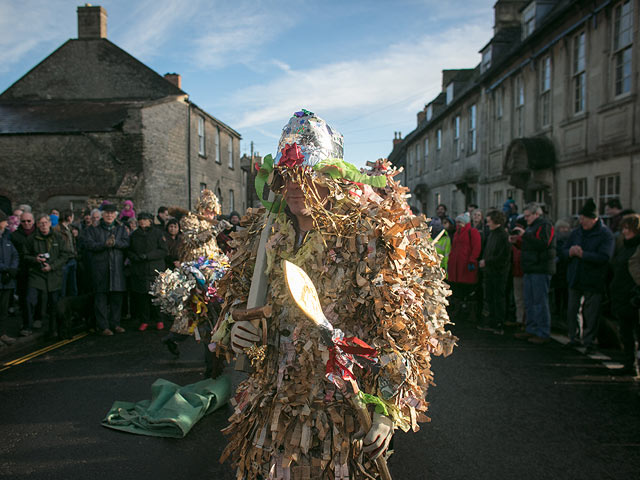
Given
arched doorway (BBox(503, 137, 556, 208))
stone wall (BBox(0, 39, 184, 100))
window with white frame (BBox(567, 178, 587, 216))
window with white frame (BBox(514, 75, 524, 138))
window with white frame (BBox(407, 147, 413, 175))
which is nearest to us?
window with white frame (BBox(567, 178, 587, 216))

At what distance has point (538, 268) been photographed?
744cm

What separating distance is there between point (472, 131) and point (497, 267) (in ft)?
56.2

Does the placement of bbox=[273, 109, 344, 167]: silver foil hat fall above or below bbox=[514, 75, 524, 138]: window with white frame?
below

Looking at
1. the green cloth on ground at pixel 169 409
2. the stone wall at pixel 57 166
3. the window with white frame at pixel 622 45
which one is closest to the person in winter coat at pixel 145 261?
the green cloth on ground at pixel 169 409

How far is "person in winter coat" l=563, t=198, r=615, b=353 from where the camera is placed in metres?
6.60

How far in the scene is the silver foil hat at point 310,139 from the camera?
8.24ft

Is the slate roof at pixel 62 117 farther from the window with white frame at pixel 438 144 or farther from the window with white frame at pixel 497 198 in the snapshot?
the window with white frame at pixel 438 144

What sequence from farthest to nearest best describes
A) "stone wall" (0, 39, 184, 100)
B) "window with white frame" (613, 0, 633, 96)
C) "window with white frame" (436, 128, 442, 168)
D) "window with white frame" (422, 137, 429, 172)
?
"window with white frame" (422, 137, 429, 172) → "window with white frame" (436, 128, 442, 168) → "stone wall" (0, 39, 184, 100) → "window with white frame" (613, 0, 633, 96)

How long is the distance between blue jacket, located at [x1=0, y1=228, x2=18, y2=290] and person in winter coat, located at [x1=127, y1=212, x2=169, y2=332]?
1.83 meters

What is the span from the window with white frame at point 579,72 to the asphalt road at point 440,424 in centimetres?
971

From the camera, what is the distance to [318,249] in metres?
2.38

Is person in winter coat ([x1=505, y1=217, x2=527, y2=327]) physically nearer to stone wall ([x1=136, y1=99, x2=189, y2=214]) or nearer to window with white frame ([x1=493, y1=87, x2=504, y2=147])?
window with white frame ([x1=493, y1=87, x2=504, y2=147])

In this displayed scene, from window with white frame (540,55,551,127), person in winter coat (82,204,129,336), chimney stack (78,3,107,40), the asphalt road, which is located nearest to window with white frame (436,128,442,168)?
window with white frame (540,55,551,127)

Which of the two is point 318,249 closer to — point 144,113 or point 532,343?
point 532,343
